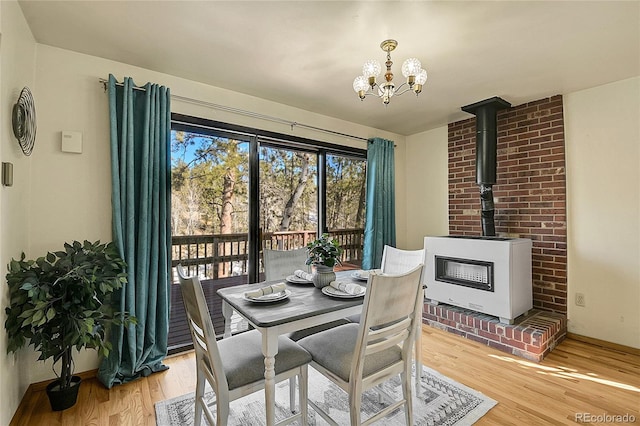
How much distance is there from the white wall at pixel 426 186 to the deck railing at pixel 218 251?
6.31 ft

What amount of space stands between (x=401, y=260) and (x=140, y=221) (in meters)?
2.06

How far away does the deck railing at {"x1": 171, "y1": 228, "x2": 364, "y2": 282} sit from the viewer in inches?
109

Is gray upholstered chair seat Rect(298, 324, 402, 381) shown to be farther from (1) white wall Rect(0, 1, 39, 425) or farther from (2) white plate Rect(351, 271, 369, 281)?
(1) white wall Rect(0, 1, 39, 425)

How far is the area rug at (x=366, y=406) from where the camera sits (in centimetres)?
182

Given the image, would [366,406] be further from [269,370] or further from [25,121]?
[25,121]

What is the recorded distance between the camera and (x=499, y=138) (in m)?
3.53

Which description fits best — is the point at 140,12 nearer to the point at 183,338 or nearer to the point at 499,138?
the point at 183,338

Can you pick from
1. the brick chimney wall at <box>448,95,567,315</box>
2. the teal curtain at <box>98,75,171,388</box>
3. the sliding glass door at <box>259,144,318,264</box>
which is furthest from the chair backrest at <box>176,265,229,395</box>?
the brick chimney wall at <box>448,95,567,315</box>

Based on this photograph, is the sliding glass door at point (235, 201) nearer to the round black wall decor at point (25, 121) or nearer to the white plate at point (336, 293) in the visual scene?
the round black wall decor at point (25, 121)

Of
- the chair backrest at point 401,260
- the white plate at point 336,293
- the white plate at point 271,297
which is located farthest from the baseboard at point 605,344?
the white plate at point 271,297

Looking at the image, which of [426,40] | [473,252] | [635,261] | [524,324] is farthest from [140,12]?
[635,261]

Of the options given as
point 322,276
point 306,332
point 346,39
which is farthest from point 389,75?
point 306,332

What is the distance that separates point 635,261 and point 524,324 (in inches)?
43.2

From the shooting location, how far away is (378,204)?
3941 mm
